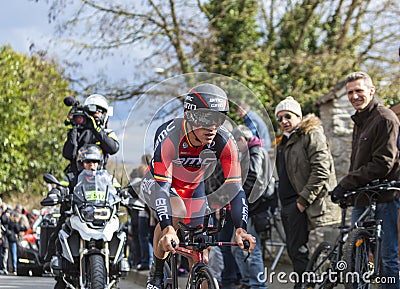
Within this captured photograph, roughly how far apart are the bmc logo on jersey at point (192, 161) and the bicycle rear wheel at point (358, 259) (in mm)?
1500

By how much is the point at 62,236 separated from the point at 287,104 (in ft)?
9.21

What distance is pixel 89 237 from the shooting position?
7.56 metres

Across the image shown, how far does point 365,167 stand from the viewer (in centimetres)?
674

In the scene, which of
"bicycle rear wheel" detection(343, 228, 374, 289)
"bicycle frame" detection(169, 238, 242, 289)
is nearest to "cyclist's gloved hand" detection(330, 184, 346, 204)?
"bicycle rear wheel" detection(343, 228, 374, 289)

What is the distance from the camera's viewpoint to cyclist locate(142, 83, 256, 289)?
17.3 ft

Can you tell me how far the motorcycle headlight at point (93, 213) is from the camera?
25.3 feet

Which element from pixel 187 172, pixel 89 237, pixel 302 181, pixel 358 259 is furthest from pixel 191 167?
pixel 302 181

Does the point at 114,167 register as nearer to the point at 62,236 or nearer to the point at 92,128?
the point at 92,128

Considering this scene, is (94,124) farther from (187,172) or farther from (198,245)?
(198,245)

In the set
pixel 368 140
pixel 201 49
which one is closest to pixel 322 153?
pixel 368 140

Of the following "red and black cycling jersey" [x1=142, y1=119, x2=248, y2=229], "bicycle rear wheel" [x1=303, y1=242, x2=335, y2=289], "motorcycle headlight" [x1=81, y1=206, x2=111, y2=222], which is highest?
"red and black cycling jersey" [x1=142, y1=119, x2=248, y2=229]

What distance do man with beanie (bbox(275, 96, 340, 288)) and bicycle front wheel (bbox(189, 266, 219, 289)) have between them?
2660mm

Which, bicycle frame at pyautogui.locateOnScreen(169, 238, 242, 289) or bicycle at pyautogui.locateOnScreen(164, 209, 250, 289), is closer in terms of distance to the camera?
bicycle at pyautogui.locateOnScreen(164, 209, 250, 289)

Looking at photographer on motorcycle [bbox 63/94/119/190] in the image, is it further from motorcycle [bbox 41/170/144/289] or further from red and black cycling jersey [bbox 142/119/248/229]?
red and black cycling jersey [bbox 142/119/248/229]
